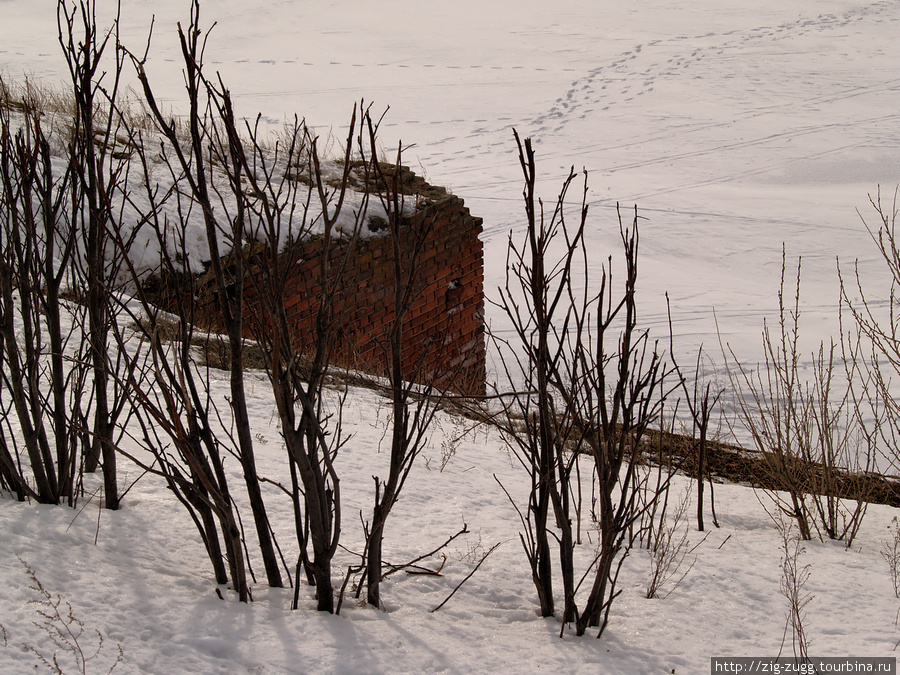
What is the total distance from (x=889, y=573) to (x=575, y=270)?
463 inches

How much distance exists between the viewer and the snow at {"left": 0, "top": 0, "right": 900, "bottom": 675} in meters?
2.17

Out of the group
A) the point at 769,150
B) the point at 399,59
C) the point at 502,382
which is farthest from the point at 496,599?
the point at 399,59

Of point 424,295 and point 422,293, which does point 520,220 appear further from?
point 422,293

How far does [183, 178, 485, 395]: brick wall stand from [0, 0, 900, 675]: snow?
0.94 m

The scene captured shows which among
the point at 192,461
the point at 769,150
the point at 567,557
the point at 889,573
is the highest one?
the point at 769,150

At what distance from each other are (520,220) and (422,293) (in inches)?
427

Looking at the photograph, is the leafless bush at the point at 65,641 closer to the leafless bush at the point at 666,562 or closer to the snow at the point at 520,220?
the snow at the point at 520,220

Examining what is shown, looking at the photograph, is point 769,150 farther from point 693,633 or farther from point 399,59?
point 693,633

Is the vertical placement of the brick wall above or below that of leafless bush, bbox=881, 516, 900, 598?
above

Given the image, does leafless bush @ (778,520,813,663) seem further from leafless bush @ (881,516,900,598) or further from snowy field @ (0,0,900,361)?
snowy field @ (0,0,900,361)

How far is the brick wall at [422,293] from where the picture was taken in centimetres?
612

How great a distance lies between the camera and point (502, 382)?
A: 979cm

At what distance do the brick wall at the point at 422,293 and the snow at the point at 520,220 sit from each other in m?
0.94

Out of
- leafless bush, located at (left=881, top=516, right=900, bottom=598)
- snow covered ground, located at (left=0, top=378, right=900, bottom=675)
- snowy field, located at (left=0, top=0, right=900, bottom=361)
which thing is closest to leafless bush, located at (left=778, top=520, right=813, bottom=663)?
snow covered ground, located at (left=0, top=378, right=900, bottom=675)
